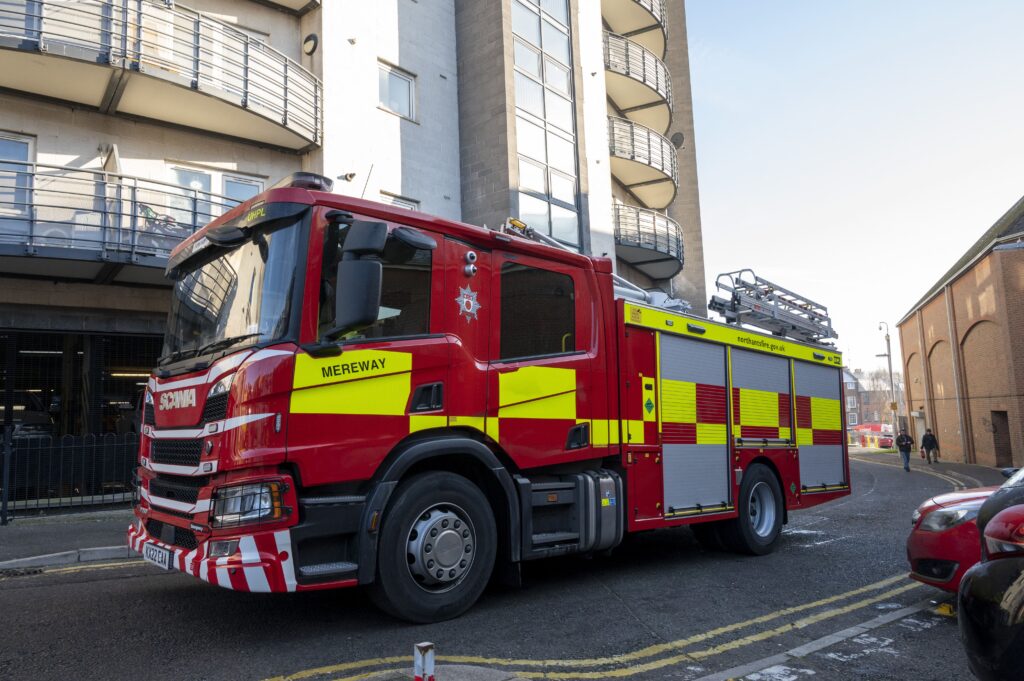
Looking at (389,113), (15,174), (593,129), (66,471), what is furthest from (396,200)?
(593,129)

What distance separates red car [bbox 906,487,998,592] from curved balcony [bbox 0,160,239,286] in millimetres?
10926

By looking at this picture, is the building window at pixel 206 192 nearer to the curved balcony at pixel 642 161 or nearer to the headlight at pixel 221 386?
the headlight at pixel 221 386

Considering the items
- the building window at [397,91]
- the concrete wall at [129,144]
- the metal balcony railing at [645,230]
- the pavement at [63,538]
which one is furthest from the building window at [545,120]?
the pavement at [63,538]

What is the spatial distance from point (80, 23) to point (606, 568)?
11.3 meters

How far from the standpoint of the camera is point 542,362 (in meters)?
5.72

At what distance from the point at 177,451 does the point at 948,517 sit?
5.69 m

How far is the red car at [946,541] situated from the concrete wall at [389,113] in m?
11.2

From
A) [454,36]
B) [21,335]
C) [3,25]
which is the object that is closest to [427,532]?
[21,335]

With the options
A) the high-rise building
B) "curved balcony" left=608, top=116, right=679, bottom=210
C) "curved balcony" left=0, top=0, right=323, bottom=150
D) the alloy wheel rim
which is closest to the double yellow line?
the alloy wheel rim

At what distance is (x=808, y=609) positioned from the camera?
218 inches

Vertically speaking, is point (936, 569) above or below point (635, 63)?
below

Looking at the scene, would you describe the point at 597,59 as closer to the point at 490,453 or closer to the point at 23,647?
the point at 490,453

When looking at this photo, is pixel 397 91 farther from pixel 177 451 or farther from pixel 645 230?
pixel 177 451

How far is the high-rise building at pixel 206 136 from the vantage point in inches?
432
